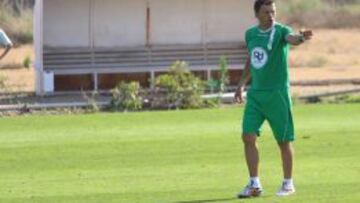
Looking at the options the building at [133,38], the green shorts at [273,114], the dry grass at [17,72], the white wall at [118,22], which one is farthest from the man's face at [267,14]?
the dry grass at [17,72]

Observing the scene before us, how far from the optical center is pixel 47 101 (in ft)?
87.8

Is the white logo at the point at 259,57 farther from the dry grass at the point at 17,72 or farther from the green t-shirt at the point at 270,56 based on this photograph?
the dry grass at the point at 17,72

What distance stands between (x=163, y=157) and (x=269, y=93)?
4264 millimetres

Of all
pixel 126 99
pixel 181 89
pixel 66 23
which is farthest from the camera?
pixel 66 23

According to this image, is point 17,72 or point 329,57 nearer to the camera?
point 17,72

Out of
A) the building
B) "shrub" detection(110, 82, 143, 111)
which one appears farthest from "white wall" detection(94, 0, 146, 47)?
"shrub" detection(110, 82, 143, 111)

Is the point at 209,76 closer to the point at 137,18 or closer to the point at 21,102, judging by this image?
the point at 137,18

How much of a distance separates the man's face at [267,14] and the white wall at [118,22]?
667 inches

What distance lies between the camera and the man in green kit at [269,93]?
12438 mm

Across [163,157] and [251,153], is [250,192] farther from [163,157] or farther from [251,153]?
[163,157]

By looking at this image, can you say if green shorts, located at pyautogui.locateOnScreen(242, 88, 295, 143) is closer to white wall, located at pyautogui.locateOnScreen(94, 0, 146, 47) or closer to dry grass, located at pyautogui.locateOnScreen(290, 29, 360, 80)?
white wall, located at pyautogui.locateOnScreen(94, 0, 146, 47)

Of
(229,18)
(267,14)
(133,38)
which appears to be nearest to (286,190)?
(267,14)

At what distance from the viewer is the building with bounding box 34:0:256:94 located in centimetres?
2880

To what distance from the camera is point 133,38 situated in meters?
29.5
